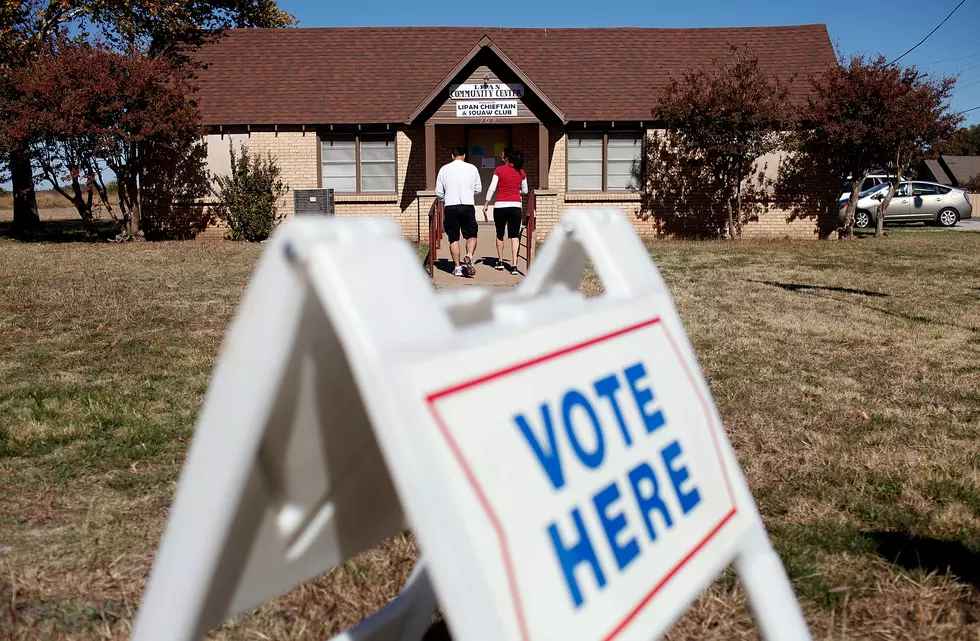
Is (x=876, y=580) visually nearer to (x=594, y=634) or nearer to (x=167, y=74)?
(x=594, y=634)

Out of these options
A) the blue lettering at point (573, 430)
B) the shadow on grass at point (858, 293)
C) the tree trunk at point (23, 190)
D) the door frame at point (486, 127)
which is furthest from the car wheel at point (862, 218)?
the blue lettering at point (573, 430)

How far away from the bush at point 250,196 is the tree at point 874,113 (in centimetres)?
1297

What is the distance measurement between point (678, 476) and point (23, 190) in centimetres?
2391

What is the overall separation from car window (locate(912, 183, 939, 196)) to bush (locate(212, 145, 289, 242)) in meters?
21.6

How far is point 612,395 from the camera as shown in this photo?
145 centimetres

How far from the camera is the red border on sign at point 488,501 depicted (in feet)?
3.59

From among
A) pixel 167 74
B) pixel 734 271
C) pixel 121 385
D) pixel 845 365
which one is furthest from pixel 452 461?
pixel 167 74

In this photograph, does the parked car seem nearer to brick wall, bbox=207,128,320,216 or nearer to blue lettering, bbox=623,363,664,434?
brick wall, bbox=207,128,320,216

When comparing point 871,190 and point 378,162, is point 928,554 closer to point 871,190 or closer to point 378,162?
point 378,162

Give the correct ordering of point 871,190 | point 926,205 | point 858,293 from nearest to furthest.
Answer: point 858,293 → point 871,190 → point 926,205

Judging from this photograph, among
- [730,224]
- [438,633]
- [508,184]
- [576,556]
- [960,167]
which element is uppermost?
[960,167]

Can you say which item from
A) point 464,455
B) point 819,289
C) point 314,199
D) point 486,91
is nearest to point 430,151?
point 486,91

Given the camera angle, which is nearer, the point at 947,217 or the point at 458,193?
the point at 458,193

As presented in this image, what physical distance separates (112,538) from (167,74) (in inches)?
761
